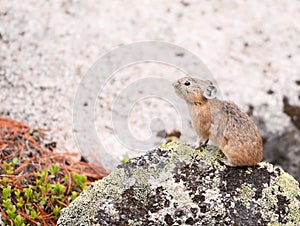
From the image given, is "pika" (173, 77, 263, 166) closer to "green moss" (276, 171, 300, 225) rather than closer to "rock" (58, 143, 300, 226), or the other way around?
"rock" (58, 143, 300, 226)

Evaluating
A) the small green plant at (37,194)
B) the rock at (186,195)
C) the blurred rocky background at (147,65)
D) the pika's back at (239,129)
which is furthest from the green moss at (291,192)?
the blurred rocky background at (147,65)

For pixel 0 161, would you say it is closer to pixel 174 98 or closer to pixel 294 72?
pixel 174 98

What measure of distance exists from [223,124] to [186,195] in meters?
0.80

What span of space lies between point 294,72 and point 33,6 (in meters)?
4.13

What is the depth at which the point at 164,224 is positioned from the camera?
439 cm

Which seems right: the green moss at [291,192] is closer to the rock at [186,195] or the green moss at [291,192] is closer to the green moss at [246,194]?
the rock at [186,195]

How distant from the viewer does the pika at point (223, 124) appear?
4715mm

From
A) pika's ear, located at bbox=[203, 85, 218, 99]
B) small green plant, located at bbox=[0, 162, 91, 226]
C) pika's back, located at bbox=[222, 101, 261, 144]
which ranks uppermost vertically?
pika's ear, located at bbox=[203, 85, 218, 99]

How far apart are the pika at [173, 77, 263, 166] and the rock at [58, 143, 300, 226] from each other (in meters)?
0.14

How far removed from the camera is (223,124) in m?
4.88

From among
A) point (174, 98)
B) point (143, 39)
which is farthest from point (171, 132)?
point (143, 39)

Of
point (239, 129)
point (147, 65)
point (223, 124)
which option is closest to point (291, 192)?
point (239, 129)

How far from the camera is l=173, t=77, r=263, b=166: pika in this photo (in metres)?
4.71

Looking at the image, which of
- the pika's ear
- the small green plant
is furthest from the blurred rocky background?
the pika's ear
